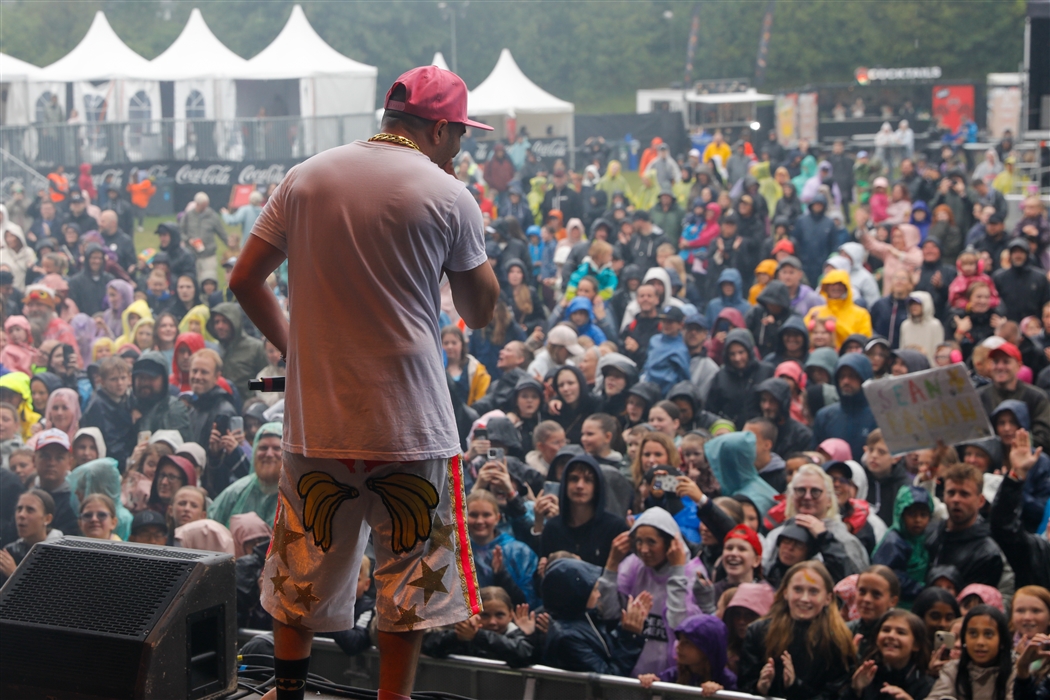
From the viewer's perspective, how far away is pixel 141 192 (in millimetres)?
12875

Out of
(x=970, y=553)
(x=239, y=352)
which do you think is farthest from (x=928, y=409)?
(x=239, y=352)

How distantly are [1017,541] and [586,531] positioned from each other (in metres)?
1.62

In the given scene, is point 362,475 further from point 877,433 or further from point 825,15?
point 825,15

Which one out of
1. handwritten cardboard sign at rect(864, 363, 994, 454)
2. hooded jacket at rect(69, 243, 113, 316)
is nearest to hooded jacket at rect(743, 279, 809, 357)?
handwritten cardboard sign at rect(864, 363, 994, 454)

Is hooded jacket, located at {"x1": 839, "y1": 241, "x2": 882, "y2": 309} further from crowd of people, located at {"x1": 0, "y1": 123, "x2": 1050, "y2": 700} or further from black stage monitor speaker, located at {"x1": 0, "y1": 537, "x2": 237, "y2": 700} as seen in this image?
black stage monitor speaker, located at {"x1": 0, "y1": 537, "x2": 237, "y2": 700}

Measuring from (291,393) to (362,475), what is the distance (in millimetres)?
192

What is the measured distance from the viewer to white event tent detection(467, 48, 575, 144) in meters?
18.1

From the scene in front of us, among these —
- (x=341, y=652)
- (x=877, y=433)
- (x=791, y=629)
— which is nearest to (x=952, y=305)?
(x=877, y=433)

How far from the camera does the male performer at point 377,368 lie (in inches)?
74.1

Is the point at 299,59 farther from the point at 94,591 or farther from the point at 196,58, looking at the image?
the point at 94,591

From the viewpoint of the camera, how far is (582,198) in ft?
42.1

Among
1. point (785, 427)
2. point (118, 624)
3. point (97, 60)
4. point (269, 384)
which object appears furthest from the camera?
point (97, 60)

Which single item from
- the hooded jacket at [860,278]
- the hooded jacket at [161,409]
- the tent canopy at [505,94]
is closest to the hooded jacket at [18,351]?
the hooded jacket at [161,409]

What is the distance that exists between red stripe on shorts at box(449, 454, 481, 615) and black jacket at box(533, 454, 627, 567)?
99.7 inches
